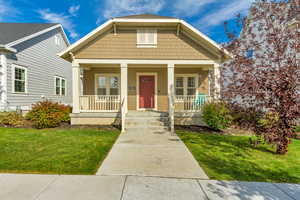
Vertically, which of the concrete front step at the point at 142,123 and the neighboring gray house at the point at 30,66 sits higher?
the neighboring gray house at the point at 30,66

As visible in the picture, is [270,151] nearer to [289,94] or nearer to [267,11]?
[289,94]

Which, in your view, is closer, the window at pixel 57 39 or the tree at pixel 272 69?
the tree at pixel 272 69

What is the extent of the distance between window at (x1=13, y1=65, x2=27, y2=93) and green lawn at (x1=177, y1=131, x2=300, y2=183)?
1044 cm

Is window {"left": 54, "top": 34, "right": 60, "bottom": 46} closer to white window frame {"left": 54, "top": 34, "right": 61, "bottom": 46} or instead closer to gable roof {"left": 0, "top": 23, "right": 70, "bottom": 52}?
white window frame {"left": 54, "top": 34, "right": 61, "bottom": 46}

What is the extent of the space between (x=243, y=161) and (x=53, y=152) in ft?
17.3

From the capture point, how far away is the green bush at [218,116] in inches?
281

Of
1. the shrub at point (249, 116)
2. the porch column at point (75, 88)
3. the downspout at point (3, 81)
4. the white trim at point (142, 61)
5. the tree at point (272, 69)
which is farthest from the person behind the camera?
the downspout at point (3, 81)

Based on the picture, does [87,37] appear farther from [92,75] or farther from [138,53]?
[92,75]

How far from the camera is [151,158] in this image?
4.29 meters

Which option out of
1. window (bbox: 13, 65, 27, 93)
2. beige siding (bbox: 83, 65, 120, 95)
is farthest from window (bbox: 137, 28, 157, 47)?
window (bbox: 13, 65, 27, 93)

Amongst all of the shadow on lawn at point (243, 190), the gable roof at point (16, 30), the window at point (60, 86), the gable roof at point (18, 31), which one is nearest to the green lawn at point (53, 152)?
the shadow on lawn at point (243, 190)

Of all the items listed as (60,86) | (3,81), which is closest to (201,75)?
(3,81)

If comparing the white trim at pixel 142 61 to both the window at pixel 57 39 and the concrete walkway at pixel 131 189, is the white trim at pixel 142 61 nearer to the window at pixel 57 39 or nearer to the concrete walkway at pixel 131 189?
the concrete walkway at pixel 131 189

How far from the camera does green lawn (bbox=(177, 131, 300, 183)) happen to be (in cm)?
350
